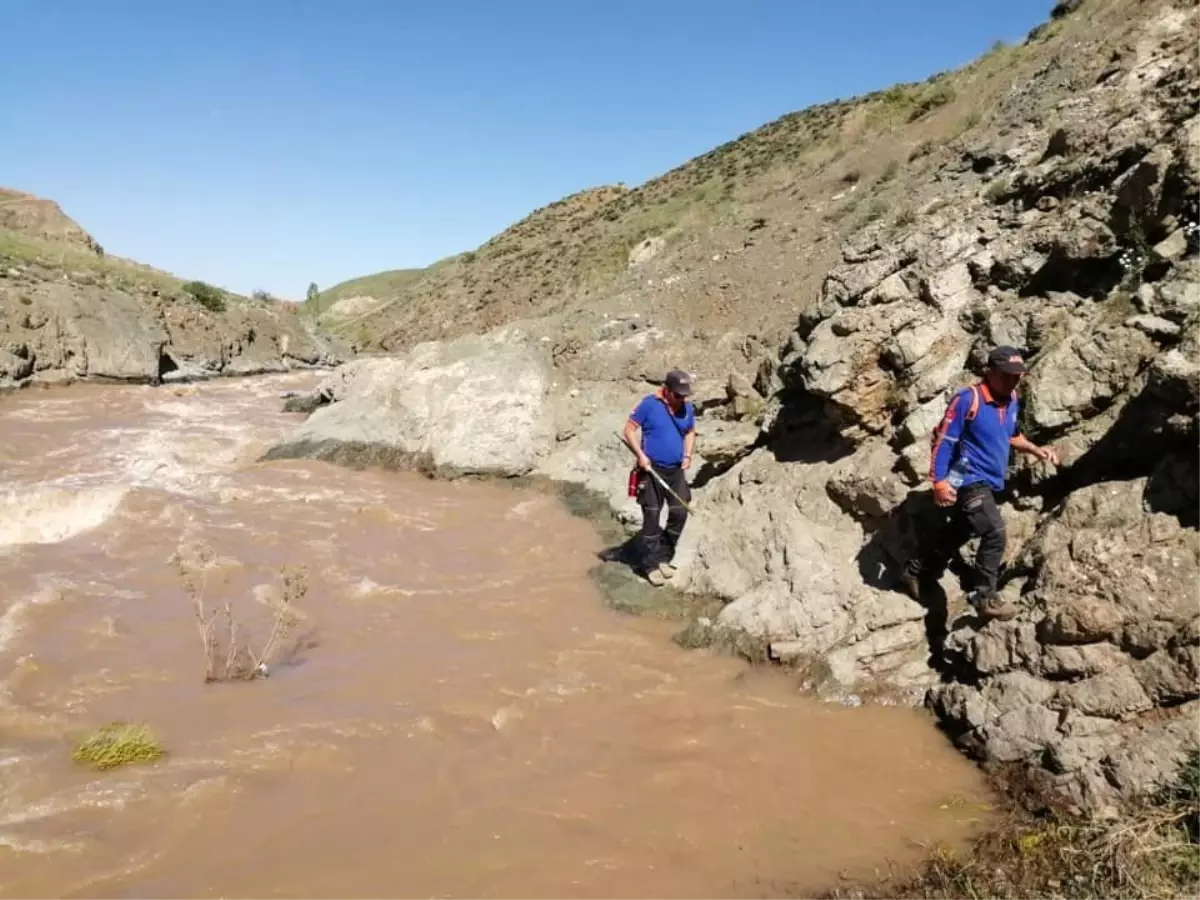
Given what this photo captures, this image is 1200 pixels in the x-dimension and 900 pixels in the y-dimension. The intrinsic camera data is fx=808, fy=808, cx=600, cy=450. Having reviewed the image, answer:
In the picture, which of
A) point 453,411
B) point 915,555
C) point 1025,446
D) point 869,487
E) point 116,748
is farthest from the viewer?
point 453,411

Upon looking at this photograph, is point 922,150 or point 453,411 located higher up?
point 922,150

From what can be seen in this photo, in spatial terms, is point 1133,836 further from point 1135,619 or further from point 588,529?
point 588,529

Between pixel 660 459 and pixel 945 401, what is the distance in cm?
240

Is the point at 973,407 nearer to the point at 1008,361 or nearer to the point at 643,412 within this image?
the point at 1008,361

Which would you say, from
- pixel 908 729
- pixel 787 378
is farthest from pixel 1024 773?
pixel 787 378

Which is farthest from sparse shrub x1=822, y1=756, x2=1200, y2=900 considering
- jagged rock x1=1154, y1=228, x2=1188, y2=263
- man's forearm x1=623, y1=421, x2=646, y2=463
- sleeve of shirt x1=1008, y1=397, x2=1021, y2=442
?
man's forearm x1=623, y1=421, x2=646, y2=463

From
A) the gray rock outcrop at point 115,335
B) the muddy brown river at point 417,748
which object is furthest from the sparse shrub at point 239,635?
the gray rock outcrop at point 115,335

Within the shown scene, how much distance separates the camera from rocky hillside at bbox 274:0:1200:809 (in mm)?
4359

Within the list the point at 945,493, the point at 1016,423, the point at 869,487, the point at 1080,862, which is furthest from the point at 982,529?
the point at 1080,862

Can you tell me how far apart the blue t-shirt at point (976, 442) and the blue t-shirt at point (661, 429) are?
242 cm

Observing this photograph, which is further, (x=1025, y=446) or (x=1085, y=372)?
(x=1085, y=372)

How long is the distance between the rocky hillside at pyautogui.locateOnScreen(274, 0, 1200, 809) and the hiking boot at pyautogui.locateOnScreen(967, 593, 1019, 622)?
0.07 meters

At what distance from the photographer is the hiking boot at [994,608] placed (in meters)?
4.84

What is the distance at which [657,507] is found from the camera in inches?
285
